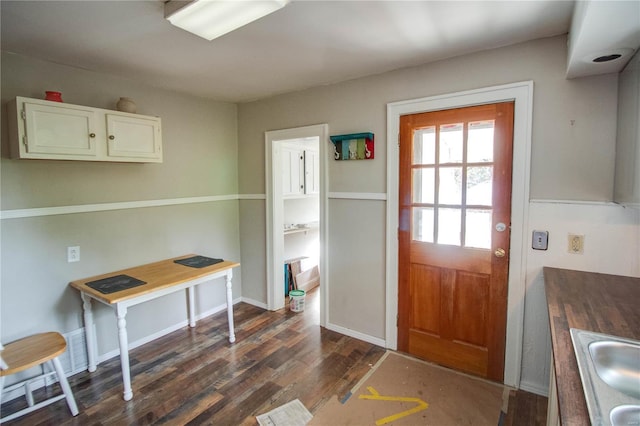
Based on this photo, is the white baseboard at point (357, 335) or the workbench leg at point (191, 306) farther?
the workbench leg at point (191, 306)

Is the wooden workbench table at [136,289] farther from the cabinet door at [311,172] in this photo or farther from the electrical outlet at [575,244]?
the electrical outlet at [575,244]

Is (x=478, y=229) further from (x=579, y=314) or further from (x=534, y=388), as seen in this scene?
(x=534, y=388)

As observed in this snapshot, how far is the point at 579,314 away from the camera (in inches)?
56.9

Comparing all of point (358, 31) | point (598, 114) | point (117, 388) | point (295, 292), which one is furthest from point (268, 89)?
point (117, 388)

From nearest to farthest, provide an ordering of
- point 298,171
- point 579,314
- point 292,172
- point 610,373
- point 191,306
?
point 610,373 → point 579,314 → point 191,306 → point 292,172 → point 298,171

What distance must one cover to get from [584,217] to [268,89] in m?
2.77

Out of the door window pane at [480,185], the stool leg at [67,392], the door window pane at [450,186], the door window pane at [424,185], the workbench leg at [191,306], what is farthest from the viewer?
the workbench leg at [191,306]

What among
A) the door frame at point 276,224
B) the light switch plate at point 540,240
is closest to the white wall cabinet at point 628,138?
the light switch plate at point 540,240

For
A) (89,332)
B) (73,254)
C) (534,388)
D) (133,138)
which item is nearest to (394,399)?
(534,388)

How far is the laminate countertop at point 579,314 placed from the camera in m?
0.93

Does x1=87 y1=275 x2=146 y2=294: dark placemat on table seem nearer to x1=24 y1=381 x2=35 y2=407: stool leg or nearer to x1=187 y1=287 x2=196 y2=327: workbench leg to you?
x1=24 y1=381 x2=35 y2=407: stool leg

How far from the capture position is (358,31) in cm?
196

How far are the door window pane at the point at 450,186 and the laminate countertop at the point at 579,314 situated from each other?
752 mm

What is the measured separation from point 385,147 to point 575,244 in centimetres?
148
